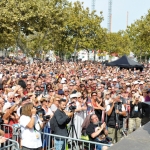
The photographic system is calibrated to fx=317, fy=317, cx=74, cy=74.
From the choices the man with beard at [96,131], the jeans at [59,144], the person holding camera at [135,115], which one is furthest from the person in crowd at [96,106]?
the jeans at [59,144]

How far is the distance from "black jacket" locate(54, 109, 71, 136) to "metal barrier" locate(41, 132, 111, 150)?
0.73 feet

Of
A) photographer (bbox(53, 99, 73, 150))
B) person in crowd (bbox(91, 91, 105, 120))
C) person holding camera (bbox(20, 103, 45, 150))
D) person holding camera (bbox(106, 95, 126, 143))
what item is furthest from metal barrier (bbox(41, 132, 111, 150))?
person in crowd (bbox(91, 91, 105, 120))

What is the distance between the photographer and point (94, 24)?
42.2 meters

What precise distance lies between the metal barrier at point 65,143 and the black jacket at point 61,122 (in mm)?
222

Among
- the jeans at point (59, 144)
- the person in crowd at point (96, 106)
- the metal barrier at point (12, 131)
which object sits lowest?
the jeans at point (59, 144)

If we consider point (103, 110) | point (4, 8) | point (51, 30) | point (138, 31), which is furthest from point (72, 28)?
point (103, 110)

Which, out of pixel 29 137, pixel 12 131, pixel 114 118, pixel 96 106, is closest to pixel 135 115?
pixel 114 118

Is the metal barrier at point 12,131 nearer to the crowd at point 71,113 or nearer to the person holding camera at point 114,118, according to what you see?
the crowd at point 71,113

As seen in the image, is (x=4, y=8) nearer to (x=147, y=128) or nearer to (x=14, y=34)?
(x=14, y=34)

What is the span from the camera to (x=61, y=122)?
6.49 meters

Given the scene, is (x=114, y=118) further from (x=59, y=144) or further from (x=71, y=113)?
(x=59, y=144)

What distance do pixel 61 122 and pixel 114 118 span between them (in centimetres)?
218

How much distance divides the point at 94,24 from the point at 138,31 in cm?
699

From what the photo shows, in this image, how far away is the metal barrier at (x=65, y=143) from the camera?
570 centimetres
